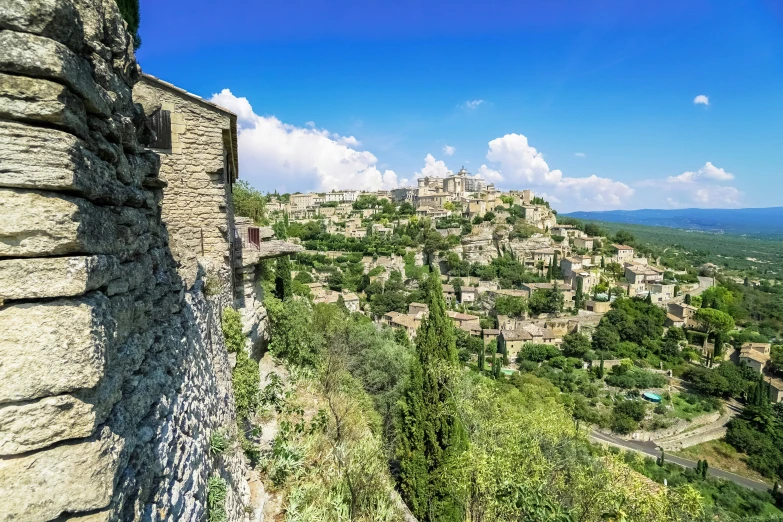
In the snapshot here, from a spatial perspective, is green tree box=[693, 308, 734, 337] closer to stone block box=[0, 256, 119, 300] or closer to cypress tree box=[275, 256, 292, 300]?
cypress tree box=[275, 256, 292, 300]

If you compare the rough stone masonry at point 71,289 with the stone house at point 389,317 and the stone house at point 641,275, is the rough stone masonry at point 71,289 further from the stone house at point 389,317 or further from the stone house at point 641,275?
the stone house at point 641,275

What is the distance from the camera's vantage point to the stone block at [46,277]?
1.78 m

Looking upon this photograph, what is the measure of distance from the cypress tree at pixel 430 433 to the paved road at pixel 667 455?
90.2ft

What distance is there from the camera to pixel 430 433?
1277 cm

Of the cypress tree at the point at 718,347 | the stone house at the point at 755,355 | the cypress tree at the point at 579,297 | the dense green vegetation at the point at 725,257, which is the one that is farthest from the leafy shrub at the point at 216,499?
the dense green vegetation at the point at 725,257

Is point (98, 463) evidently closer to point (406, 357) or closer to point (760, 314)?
point (406, 357)

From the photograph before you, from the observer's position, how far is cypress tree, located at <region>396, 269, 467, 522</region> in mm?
12422

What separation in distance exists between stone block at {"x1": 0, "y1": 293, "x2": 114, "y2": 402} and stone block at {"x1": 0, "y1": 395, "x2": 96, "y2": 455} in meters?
0.04

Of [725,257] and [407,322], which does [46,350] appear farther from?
[725,257]

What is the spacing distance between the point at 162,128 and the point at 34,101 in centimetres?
579

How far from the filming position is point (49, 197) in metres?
1.89

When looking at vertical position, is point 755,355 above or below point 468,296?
below

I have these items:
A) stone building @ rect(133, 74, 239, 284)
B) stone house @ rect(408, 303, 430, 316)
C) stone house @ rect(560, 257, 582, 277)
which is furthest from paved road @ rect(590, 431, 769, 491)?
stone house @ rect(560, 257, 582, 277)

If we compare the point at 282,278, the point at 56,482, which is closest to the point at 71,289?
the point at 56,482
